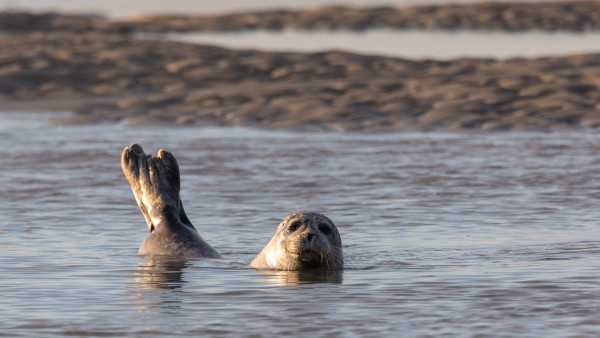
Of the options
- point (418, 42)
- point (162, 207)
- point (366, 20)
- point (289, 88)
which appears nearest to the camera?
point (162, 207)

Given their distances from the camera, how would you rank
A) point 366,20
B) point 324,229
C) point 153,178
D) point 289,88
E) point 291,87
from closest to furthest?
point 324,229, point 153,178, point 289,88, point 291,87, point 366,20

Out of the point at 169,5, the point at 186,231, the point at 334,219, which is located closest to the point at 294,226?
the point at 186,231

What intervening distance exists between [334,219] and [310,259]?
312cm

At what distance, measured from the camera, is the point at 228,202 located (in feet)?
51.7

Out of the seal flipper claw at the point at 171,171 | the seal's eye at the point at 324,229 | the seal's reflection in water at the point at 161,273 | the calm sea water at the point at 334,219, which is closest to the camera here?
the calm sea water at the point at 334,219

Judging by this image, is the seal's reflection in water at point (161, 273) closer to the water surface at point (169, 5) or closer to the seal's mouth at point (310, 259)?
the seal's mouth at point (310, 259)

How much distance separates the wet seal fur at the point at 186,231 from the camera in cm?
1138

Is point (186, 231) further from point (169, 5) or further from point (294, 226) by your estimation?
point (169, 5)

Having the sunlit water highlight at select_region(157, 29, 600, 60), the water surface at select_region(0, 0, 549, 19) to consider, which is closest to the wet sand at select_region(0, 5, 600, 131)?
the sunlit water highlight at select_region(157, 29, 600, 60)

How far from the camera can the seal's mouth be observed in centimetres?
1138

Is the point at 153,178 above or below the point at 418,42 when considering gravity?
below

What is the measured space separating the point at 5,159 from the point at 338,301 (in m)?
10.3

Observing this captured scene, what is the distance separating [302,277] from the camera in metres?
11.3

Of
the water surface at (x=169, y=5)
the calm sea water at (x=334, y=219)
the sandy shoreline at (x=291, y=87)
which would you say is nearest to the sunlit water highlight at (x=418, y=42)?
the sandy shoreline at (x=291, y=87)
